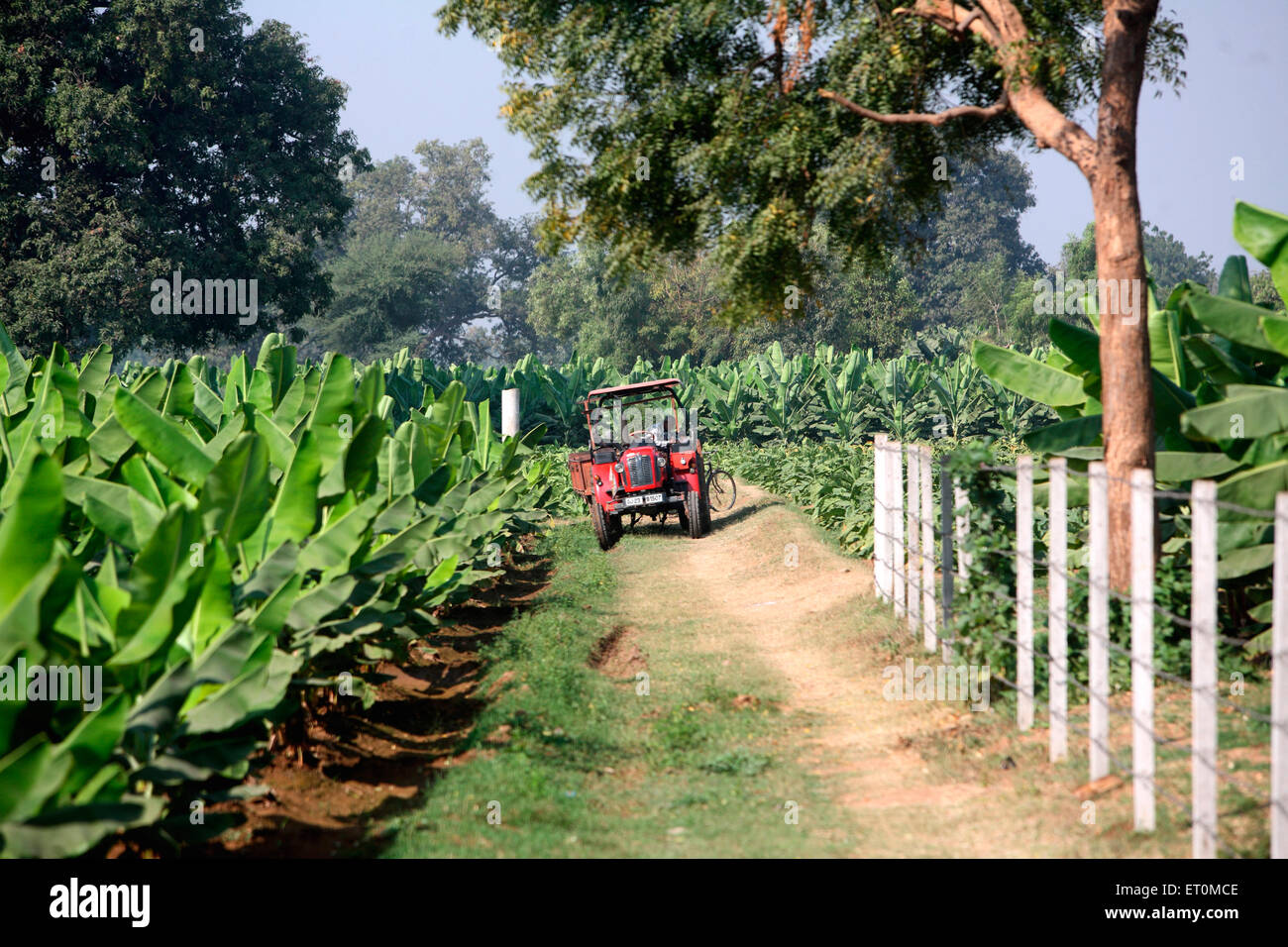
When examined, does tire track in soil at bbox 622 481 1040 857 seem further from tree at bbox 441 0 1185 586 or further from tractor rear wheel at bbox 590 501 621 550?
tree at bbox 441 0 1185 586

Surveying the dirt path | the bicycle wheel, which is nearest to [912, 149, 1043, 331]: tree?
the bicycle wheel

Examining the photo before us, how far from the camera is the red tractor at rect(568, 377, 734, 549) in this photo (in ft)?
46.8

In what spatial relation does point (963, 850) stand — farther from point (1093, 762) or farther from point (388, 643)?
point (388, 643)

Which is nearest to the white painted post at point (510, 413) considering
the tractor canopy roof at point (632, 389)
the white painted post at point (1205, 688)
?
the tractor canopy roof at point (632, 389)

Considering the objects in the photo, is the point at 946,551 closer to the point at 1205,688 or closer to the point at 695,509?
the point at 1205,688

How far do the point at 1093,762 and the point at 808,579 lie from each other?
619 centimetres

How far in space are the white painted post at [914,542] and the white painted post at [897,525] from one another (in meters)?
0.30

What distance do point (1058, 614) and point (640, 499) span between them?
925cm

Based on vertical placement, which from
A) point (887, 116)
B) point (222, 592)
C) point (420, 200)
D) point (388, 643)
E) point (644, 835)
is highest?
point (420, 200)

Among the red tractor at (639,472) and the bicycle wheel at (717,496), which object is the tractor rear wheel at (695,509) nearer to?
the red tractor at (639,472)

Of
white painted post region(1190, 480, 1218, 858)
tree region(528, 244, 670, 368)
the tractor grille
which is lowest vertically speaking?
white painted post region(1190, 480, 1218, 858)

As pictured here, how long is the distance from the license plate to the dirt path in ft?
3.39

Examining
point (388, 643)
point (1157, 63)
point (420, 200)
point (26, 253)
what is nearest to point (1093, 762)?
point (388, 643)

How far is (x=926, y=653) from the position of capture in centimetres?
758
